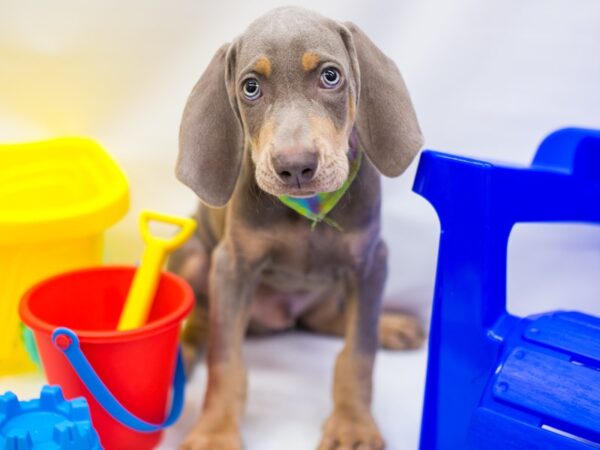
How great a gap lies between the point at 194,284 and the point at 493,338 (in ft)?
2.17

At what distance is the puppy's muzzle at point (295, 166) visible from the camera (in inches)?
44.6

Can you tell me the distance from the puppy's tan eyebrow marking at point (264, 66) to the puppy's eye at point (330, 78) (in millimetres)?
79

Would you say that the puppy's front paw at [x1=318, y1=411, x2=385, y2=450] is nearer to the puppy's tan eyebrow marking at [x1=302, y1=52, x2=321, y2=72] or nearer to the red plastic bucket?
the red plastic bucket

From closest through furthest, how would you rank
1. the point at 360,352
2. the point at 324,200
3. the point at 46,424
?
the point at 46,424 → the point at 324,200 → the point at 360,352

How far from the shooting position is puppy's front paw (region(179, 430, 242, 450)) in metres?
1.38

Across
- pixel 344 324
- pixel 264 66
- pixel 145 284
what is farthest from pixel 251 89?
pixel 344 324

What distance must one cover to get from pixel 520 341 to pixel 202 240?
71cm

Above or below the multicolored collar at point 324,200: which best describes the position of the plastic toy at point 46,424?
below

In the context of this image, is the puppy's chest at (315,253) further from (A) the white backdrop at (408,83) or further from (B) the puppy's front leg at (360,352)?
(A) the white backdrop at (408,83)

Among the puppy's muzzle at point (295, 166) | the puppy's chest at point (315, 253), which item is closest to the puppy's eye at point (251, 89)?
the puppy's muzzle at point (295, 166)

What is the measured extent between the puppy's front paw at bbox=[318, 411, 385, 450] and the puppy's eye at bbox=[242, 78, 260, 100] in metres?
0.58

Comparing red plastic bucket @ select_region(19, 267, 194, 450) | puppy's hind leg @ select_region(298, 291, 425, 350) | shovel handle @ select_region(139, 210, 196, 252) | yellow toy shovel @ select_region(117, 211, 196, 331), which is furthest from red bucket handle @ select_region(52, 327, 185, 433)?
puppy's hind leg @ select_region(298, 291, 425, 350)

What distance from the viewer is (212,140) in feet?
4.33

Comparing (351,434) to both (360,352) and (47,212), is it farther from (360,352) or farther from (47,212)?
(47,212)
